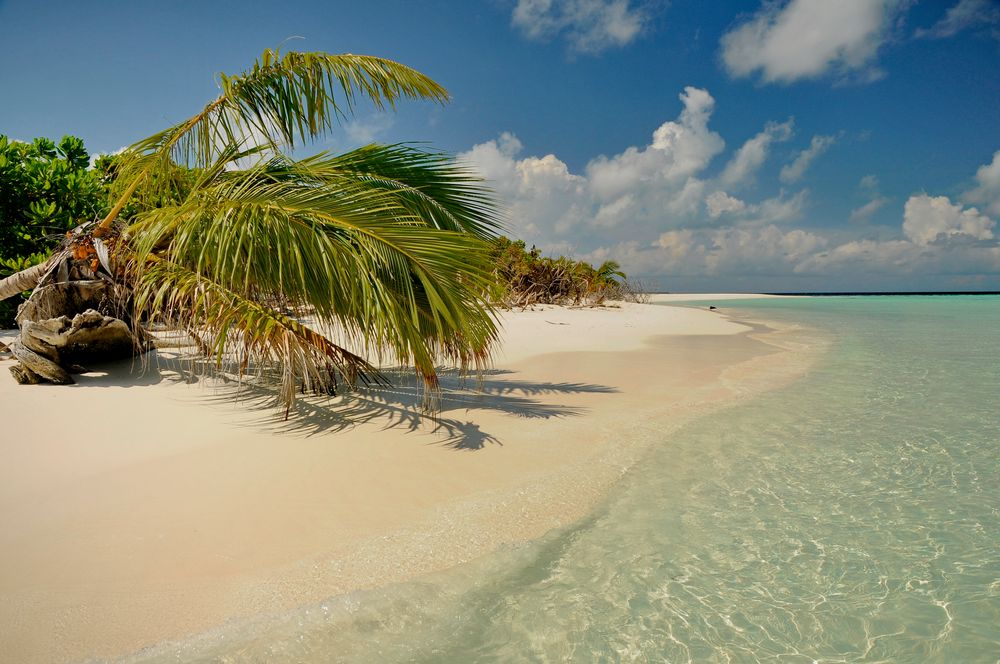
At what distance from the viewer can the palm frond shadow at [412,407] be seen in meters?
4.38

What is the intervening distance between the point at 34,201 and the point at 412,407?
9769mm

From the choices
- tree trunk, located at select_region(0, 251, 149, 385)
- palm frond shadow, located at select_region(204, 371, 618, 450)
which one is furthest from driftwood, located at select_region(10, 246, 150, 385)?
palm frond shadow, located at select_region(204, 371, 618, 450)

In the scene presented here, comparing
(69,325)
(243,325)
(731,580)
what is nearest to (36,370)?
(69,325)

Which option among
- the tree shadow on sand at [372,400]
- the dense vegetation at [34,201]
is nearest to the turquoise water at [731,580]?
the tree shadow on sand at [372,400]

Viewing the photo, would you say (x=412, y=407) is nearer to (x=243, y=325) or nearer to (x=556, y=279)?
(x=243, y=325)

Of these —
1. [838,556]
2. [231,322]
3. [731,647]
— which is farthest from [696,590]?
[231,322]

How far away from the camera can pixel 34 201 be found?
989 cm

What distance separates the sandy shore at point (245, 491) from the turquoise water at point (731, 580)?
9.3 inches

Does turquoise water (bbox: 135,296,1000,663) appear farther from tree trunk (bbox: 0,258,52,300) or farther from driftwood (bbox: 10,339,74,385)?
tree trunk (bbox: 0,258,52,300)

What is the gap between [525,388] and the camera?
6590mm

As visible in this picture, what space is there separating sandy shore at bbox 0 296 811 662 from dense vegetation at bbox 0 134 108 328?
606 cm

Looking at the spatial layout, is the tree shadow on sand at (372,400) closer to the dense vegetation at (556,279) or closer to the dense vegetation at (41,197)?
the dense vegetation at (41,197)

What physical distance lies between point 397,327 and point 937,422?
18.3 ft

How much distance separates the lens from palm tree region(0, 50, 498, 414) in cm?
418
